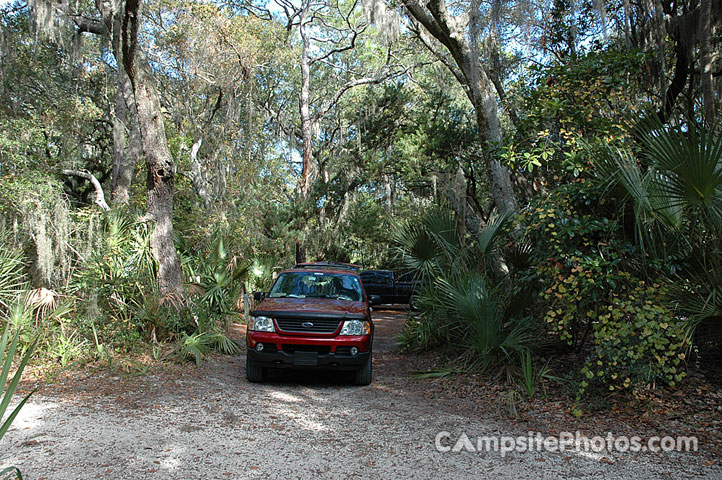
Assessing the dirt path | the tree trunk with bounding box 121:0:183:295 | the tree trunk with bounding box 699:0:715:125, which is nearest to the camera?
the dirt path

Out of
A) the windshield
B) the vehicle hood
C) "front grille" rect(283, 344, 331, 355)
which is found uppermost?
the windshield

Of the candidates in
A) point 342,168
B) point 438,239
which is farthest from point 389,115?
point 438,239

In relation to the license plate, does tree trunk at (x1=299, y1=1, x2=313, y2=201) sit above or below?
above

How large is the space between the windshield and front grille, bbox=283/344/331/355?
1.21 m

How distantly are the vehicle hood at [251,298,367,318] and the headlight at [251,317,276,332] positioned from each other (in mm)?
86

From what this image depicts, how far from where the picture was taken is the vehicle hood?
7277mm

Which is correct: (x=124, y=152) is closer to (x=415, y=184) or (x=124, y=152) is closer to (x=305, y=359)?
(x=415, y=184)

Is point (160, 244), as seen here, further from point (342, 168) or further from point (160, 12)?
point (342, 168)

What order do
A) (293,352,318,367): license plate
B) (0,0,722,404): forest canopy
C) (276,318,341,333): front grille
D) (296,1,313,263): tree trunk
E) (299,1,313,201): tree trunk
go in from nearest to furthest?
(0,0,722,404): forest canopy < (293,352,318,367): license plate < (276,318,341,333): front grille < (296,1,313,263): tree trunk < (299,1,313,201): tree trunk

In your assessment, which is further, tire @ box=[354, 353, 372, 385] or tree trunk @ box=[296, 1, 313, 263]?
tree trunk @ box=[296, 1, 313, 263]

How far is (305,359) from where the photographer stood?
23.1 feet

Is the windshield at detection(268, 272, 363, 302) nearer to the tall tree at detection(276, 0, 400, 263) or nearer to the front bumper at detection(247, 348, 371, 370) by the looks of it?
the front bumper at detection(247, 348, 371, 370)

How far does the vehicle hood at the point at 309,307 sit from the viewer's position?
7.28m

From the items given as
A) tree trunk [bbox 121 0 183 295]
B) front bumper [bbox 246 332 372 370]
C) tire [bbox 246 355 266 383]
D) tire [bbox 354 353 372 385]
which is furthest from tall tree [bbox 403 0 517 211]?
tree trunk [bbox 121 0 183 295]
